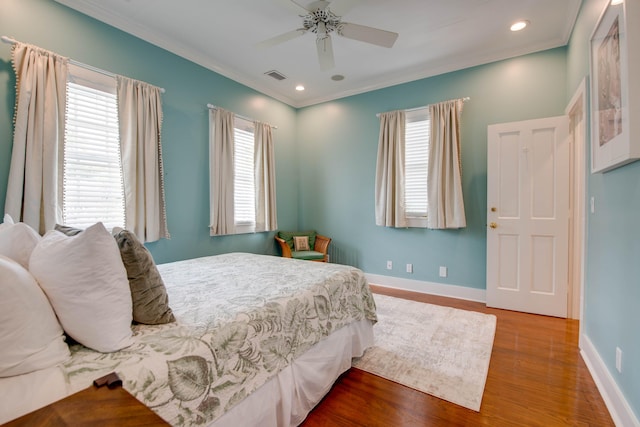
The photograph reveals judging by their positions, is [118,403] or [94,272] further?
[94,272]

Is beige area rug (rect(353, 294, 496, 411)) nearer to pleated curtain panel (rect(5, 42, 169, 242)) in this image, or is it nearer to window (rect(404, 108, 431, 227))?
window (rect(404, 108, 431, 227))

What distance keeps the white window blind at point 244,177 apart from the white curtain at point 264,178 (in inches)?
2.5

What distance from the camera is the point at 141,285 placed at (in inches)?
49.4

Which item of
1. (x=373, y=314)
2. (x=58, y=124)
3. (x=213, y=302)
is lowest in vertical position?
(x=373, y=314)

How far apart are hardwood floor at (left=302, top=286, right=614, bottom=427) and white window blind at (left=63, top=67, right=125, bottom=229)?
2.56 metres

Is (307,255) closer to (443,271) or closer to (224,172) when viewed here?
(224,172)

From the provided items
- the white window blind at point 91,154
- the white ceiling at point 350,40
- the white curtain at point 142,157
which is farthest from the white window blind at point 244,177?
the white window blind at point 91,154

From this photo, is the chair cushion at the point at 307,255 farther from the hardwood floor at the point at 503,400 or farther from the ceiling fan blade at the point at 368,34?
the ceiling fan blade at the point at 368,34

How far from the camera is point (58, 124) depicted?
7.91 ft

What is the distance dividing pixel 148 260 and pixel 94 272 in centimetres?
27

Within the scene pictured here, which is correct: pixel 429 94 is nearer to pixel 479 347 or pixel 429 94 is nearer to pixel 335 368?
pixel 479 347

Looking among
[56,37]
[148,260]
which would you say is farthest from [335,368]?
[56,37]

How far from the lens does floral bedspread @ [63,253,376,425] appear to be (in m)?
0.98

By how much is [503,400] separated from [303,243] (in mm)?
3238
